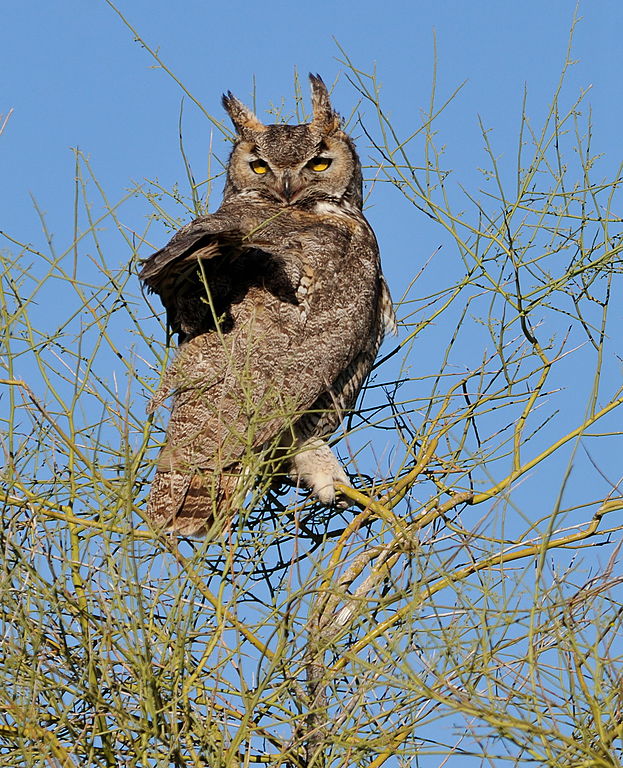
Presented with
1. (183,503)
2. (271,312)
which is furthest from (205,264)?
(183,503)

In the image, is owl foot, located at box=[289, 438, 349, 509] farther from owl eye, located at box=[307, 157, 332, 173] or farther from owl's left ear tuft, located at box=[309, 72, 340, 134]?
owl's left ear tuft, located at box=[309, 72, 340, 134]

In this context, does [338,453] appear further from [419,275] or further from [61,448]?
[61,448]

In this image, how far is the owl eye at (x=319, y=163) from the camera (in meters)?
4.97

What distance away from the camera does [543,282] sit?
10.9ft

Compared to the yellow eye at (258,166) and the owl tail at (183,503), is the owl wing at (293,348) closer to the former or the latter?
the owl tail at (183,503)

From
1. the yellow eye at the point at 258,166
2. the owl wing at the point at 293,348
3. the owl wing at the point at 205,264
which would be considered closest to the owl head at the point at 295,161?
the yellow eye at the point at 258,166

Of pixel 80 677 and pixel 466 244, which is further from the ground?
pixel 466 244

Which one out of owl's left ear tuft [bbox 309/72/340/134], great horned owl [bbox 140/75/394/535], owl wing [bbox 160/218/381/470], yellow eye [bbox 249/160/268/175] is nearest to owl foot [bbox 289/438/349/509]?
great horned owl [bbox 140/75/394/535]

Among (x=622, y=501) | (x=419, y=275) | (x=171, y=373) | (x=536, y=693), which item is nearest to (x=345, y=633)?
(x=536, y=693)

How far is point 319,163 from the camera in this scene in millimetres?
5016

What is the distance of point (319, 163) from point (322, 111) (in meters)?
0.31

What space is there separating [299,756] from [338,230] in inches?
98.4

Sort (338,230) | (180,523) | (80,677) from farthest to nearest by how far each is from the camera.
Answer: (338,230) → (180,523) → (80,677)

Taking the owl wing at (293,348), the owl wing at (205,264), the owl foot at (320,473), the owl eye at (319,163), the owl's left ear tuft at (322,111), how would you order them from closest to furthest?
1. the owl wing at (205,264)
2. the owl wing at (293,348)
3. the owl foot at (320,473)
4. the owl eye at (319,163)
5. the owl's left ear tuft at (322,111)
